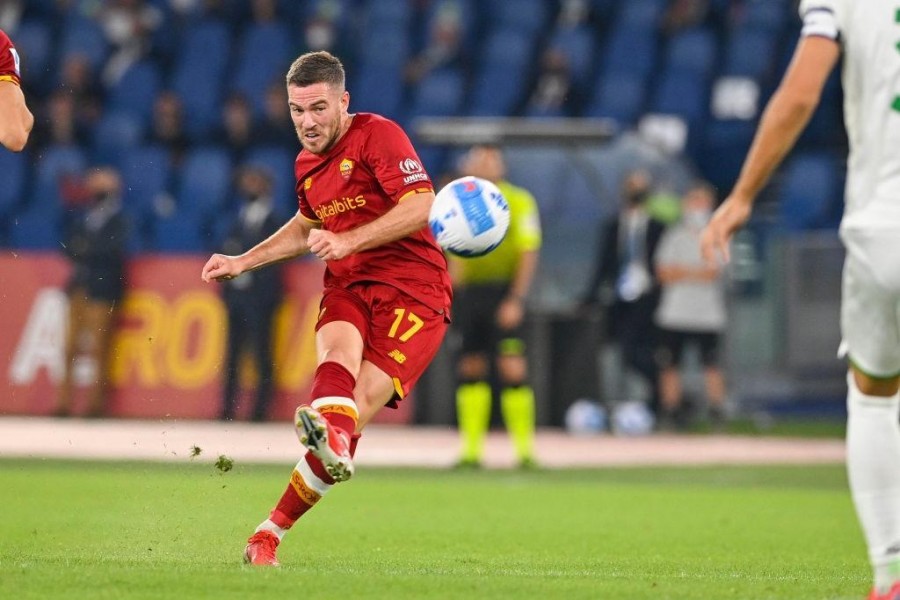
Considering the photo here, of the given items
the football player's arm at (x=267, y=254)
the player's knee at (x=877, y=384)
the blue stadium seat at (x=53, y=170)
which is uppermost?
the player's knee at (x=877, y=384)

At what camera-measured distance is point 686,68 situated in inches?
836

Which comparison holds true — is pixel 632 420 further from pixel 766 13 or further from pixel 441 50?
pixel 766 13

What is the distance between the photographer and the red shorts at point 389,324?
6.80 meters

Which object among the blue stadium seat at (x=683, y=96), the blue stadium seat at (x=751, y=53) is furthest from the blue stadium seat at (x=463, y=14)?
the blue stadium seat at (x=751, y=53)

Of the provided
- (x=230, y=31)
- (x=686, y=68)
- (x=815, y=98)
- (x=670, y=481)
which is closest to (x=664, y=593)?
(x=815, y=98)

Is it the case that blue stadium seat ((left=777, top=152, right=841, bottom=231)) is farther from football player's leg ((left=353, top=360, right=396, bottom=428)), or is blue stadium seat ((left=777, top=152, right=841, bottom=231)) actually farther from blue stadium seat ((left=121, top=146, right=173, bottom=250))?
football player's leg ((left=353, top=360, right=396, bottom=428))

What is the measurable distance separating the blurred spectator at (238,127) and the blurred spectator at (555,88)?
3475 millimetres

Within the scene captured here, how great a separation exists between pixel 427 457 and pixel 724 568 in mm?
7623

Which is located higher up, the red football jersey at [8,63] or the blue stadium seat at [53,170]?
the red football jersey at [8,63]

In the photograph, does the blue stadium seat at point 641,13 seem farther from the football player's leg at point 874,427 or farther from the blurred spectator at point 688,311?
the football player's leg at point 874,427

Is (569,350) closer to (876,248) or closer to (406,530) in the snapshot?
(406,530)

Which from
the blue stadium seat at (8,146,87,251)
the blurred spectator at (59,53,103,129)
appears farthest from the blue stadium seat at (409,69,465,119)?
the blue stadium seat at (8,146,87,251)

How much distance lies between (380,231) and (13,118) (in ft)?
4.91

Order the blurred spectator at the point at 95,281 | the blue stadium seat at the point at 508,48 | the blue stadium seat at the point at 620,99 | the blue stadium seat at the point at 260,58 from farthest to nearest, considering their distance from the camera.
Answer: the blue stadium seat at the point at 260,58
the blue stadium seat at the point at 508,48
the blue stadium seat at the point at 620,99
the blurred spectator at the point at 95,281
